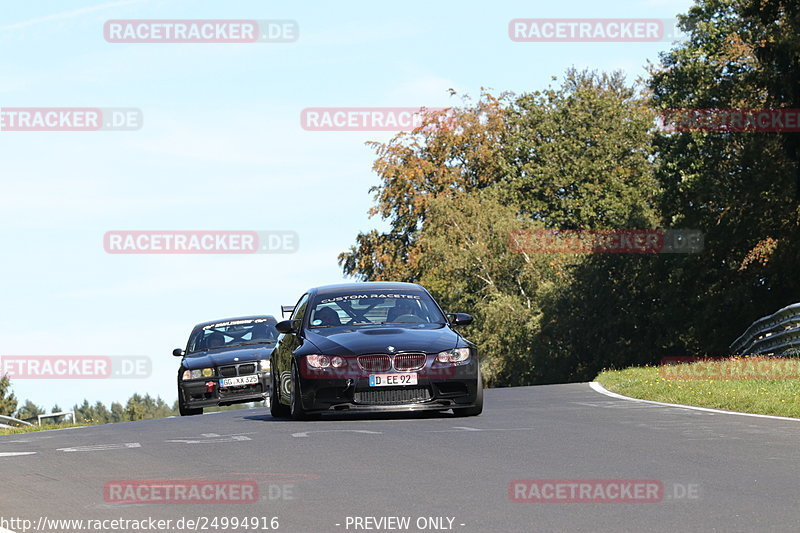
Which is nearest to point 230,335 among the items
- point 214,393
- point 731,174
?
point 214,393

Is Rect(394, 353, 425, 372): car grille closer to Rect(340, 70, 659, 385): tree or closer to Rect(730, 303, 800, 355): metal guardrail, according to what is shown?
Rect(730, 303, 800, 355): metal guardrail

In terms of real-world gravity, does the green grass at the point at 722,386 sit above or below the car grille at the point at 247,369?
below

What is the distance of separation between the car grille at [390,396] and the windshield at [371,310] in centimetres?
135

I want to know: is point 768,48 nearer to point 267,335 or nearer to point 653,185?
point 267,335

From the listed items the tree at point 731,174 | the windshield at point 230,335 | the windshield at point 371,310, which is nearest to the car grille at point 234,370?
the windshield at point 230,335

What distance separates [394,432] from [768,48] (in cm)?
2579

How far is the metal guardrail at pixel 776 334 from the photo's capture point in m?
25.7

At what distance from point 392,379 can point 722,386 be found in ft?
22.4

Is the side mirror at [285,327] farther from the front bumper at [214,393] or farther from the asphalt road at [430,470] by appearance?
the front bumper at [214,393]

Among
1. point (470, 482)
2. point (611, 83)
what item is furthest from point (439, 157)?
point (470, 482)

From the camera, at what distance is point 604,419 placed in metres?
15.0

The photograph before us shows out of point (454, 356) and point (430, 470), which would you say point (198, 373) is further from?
point (430, 470)

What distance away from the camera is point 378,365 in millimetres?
14961

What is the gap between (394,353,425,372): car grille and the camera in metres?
14.9
